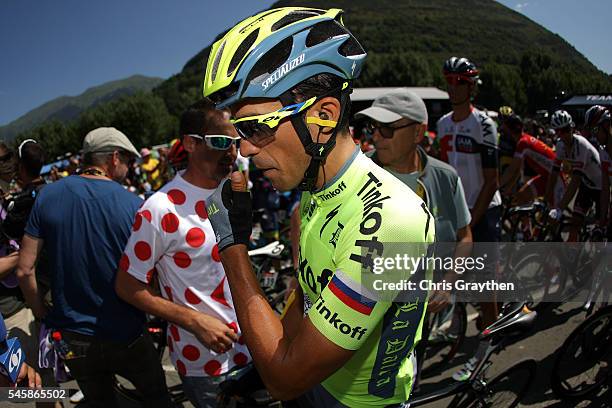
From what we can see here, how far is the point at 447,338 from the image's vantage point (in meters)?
4.59

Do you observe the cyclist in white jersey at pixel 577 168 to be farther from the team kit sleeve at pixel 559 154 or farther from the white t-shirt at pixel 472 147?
the white t-shirt at pixel 472 147

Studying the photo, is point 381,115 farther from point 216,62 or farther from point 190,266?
point 216,62

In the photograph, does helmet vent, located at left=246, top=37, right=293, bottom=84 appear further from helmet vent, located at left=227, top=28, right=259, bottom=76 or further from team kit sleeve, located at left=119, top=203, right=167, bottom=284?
team kit sleeve, located at left=119, top=203, right=167, bottom=284

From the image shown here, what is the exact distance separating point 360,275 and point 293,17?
3.06ft

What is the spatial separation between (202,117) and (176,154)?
1.53 metres

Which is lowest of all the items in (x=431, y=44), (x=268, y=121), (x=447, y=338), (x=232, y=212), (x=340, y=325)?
(x=447, y=338)

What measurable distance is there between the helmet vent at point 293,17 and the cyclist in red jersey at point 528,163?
21.5 ft

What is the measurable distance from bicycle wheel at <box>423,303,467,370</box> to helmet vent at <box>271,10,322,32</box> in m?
3.71

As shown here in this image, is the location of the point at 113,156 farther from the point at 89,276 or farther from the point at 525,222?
the point at 525,222

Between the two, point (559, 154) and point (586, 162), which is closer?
point (586, 162)

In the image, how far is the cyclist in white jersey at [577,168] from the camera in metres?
5.48

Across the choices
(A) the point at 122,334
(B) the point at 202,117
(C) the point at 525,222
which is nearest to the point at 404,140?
(B) the point at 202,117

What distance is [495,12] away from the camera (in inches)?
7333

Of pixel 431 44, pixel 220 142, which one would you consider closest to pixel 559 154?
pixel 220 142
